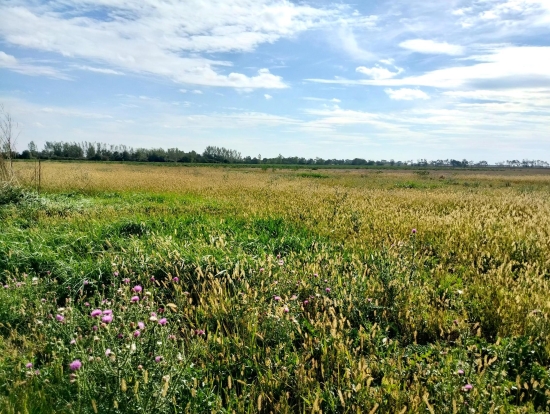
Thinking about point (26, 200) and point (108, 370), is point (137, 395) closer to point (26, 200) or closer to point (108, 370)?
point (108, 370)

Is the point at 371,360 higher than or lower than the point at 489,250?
lower

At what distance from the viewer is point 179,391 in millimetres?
2334

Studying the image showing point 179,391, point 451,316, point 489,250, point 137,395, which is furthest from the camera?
point 489,250

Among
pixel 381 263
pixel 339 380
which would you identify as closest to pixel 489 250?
pixel 381 263

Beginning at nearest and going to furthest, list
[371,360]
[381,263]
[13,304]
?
[371,360] < [13,304] < [381,263]

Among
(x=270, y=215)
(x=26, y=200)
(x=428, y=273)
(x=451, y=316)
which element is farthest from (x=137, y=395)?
(x=26, y=200)

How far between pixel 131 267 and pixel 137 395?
2706 mm

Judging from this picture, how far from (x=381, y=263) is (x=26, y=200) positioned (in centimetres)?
1062

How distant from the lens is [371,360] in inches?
105

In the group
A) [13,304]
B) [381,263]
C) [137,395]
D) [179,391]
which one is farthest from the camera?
[381,263]

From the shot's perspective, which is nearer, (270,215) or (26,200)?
(270,215)

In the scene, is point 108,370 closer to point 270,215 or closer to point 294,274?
point 294,274

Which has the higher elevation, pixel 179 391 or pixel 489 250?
pixel 489 250

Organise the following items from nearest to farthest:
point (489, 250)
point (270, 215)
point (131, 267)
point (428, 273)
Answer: point (131, 267)
point (428, 273)
point (489, 250)
point (270, 215)
